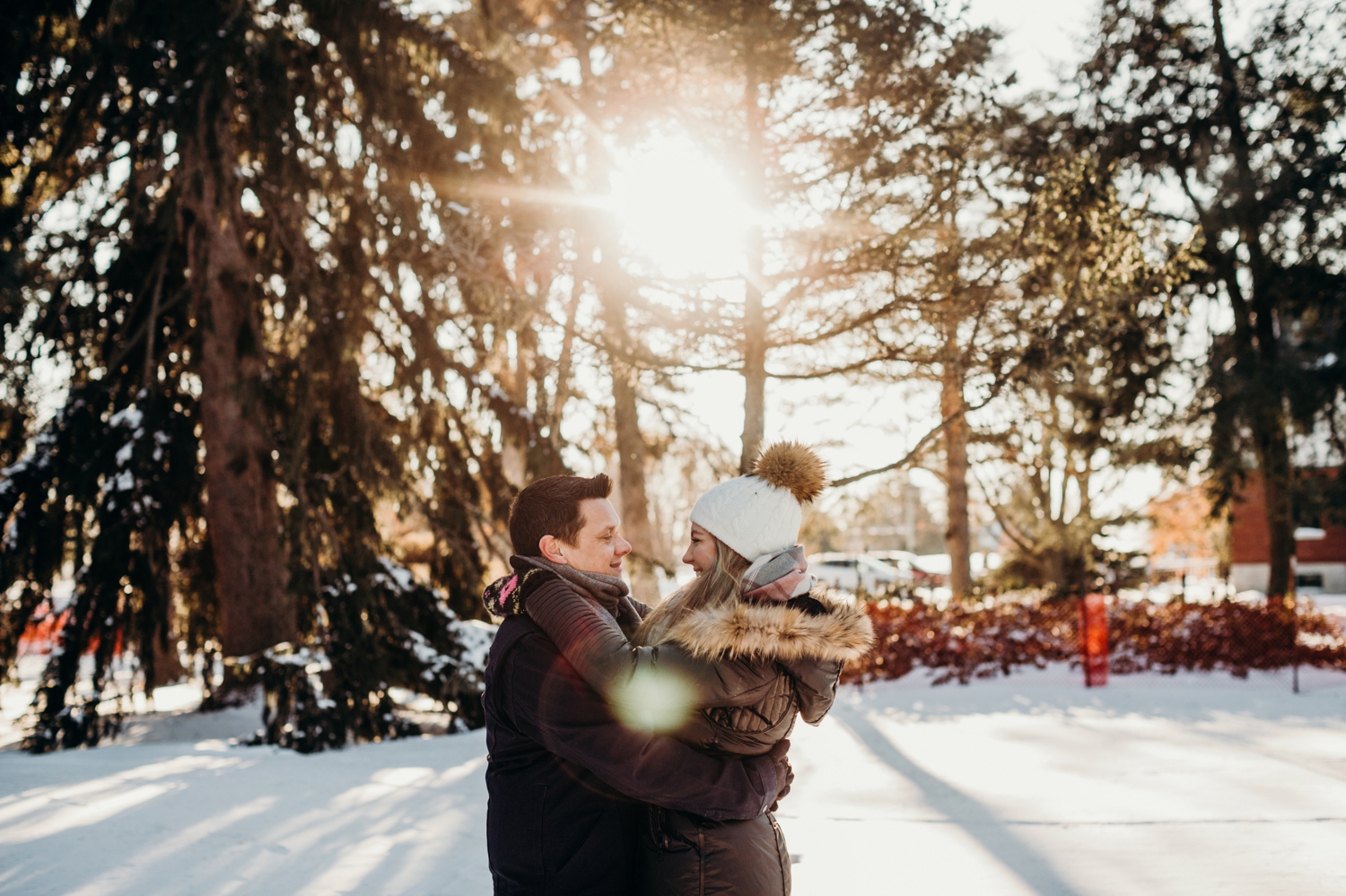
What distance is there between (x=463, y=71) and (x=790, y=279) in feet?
12.8

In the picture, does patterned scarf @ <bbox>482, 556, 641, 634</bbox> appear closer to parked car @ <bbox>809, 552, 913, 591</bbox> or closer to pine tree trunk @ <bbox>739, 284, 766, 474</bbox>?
pine tree trunk @ <bbox>739, 284, 766, 474</bbox>

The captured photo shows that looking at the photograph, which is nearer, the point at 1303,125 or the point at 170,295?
the point at 170,295

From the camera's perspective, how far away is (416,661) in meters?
8.27

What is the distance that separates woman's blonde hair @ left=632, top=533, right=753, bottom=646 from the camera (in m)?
2.09

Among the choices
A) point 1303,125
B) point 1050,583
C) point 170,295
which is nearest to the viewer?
point 170,295

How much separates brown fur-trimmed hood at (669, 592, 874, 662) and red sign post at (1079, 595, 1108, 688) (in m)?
9.53

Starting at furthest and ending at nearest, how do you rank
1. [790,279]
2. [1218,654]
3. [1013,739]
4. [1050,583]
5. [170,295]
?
[1050,583] < [1218,654] < [170,295] < [790,279] < [1013,739]

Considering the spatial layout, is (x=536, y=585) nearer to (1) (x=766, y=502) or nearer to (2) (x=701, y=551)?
(2) (x=701, y=551)

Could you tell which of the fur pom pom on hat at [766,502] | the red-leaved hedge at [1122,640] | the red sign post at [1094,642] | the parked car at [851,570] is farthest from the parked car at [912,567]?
the fur pom pom on hat at [766,502]

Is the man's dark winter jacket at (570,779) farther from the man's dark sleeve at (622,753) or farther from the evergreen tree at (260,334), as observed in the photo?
the evergreen tree at (260,334)

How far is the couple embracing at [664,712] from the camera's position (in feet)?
6.19

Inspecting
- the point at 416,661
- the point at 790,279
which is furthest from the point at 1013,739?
the point at 416,661

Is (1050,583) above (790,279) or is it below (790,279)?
below

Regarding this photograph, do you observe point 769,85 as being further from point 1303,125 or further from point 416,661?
point 1303,125
